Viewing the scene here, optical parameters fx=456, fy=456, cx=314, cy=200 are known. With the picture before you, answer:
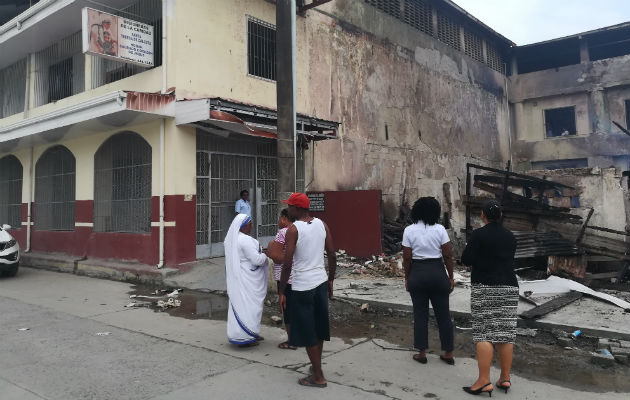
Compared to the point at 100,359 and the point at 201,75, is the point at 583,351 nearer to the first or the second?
A: the point at 100,359

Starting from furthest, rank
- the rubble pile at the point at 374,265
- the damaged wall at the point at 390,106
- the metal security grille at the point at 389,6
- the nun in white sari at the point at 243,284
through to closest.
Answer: the metal security grille at the point at 389,6 < the damaged wall at the point at 390,106 < the rubble pile at the point at 374,265 < the nun in white sari at the point at 243,284

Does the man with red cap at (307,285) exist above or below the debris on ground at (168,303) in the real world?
above

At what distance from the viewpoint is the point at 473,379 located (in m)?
4.06

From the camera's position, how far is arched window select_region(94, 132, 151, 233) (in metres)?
10.3

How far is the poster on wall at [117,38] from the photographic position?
9039mm

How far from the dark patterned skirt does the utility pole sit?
397cm

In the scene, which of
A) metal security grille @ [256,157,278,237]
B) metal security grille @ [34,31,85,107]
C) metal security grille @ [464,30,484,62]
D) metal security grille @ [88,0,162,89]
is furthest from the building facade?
metal security grille @ [34,31,85,107]

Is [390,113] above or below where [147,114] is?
above

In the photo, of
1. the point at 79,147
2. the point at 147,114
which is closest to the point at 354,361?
the point at 147,114

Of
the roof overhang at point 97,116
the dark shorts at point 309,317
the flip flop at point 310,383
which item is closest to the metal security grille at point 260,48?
the roof overhang at point 97,116

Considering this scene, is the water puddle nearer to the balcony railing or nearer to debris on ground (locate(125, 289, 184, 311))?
debris on ground (locate(125, 289, 184, 311))

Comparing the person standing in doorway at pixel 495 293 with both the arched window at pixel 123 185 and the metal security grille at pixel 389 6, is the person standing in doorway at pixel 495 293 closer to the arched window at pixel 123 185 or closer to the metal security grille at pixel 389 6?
the arched window at pixel 123 185

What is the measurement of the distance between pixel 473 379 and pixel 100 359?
3.69 m

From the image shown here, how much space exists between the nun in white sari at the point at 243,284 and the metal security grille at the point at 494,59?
20.2 meters
